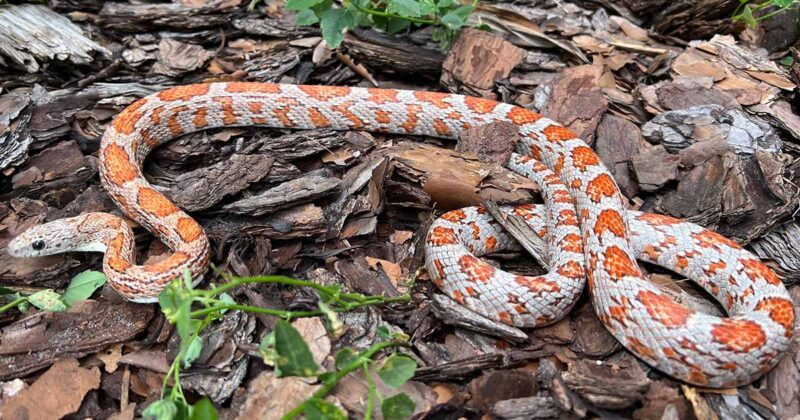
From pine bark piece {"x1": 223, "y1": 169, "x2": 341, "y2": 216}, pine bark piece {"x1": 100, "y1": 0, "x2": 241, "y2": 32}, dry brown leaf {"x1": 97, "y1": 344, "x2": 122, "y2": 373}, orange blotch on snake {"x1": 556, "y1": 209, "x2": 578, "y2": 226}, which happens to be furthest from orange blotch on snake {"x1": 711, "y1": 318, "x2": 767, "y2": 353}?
pine bark piece {"x1": 100, "y1": 0, "x2": 241, "y2": 32}

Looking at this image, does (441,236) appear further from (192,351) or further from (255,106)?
(255,106)

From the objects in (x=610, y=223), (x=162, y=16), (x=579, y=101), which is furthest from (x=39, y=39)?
(x=610, y=223)

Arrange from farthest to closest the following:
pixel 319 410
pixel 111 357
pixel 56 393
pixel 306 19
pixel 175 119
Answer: pixel 175 119 → pixel 306 19 → pixel 111 357 → pixel 56 393 → pixel 319 410

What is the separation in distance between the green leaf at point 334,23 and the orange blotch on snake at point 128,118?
2.10m

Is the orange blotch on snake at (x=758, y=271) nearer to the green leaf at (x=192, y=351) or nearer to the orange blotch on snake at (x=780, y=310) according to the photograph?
the orange blotch on snake at (x=780, y=310)

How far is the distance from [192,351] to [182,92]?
3.31 metres

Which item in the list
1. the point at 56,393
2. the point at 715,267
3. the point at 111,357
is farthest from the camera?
the point at 715,267

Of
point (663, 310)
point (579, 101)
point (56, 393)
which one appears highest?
point (579, 101)

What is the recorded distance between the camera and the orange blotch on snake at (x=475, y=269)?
4535 millimetres

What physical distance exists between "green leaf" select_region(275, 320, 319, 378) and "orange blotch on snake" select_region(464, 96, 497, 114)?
11.6ft

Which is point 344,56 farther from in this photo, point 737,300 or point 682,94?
point 737,300

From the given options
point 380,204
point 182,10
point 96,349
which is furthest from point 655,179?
point 182,10

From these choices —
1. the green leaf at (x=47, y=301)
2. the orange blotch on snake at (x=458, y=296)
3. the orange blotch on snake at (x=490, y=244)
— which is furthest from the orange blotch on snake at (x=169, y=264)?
the orange blotch on snake at (x=490, y=244)

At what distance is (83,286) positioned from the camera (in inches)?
189
